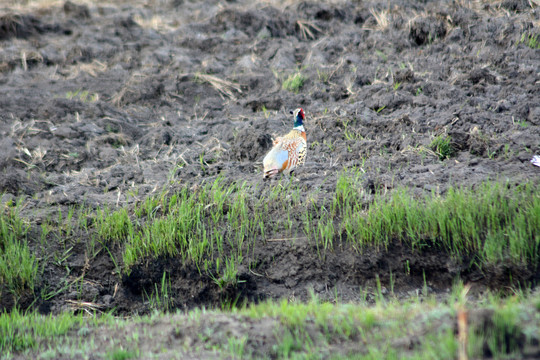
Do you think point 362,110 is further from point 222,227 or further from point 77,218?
point 77,218

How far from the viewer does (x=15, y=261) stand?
3885 millimetres

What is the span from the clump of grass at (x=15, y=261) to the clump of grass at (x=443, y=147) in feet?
11.6

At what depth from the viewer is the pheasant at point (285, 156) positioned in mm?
4395

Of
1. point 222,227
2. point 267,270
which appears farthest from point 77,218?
point 267,270

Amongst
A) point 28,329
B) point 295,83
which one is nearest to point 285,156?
point 28,329

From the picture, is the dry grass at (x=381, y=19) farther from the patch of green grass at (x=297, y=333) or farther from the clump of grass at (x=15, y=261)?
the clump of grass at (x=15, y=261)

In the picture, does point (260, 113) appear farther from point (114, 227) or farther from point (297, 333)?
point (297, 333)

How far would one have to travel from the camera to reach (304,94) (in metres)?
6.58

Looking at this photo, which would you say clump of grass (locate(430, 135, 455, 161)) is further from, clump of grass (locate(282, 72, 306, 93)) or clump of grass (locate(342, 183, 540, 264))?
clump of grass (locate(282, 72, 306, 93))

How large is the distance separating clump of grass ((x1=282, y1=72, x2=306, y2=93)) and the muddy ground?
0.11 m

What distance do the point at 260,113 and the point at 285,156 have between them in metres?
2.07

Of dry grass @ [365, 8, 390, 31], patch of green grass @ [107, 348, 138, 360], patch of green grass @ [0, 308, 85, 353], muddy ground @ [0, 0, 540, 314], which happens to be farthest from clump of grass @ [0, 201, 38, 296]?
dry grass @ [365, 8, 390, 31]

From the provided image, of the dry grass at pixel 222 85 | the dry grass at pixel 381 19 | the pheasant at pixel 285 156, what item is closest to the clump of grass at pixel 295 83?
the dry grass at pixel 222 85

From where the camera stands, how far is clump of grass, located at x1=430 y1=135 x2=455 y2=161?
15.6 feet
